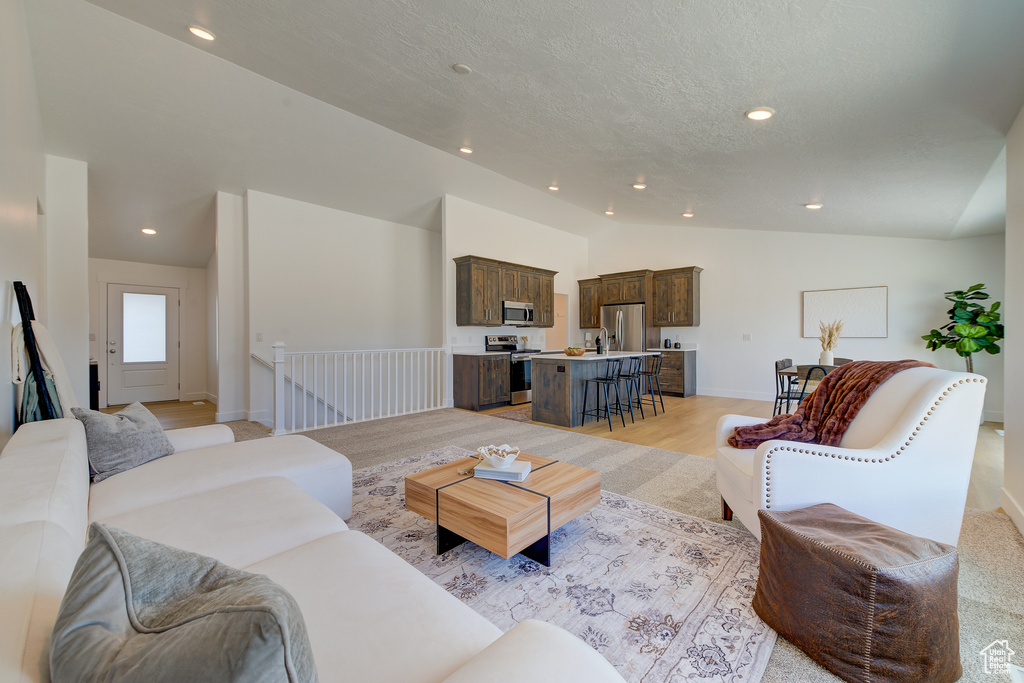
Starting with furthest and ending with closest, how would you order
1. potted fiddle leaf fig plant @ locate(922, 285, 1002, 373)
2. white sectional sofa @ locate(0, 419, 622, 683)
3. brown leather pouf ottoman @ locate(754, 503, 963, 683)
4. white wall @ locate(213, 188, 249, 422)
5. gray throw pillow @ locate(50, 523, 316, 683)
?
white wall @ locate(213, 188, 249, 422) < potted fiddle leaf fig plant @ locate(922, 285, 1002, 373) < brown leather pouf ottoman @ locate(754, 503, 963, 683) < white sectional sofa @ locate(0, 419, 622, 683) < gray throw pillow @ locate(50, 523, 316, 683)

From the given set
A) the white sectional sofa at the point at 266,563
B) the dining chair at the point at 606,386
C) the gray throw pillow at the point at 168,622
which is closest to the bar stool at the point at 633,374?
the dining chair at the point at 606,386

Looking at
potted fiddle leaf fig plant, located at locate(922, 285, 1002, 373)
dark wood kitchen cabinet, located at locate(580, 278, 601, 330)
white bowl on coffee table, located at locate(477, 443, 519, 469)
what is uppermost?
dark wood kitchen cabinet, located at locate(580, 278, 601, 330)

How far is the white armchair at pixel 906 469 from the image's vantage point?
1.79 meters

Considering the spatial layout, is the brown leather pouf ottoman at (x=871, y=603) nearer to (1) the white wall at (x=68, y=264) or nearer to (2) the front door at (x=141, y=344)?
(1) the white wall at (x=68, y=264)

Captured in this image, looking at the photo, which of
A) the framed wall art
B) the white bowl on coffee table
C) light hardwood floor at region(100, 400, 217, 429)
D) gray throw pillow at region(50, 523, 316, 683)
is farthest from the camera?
the framed wall art

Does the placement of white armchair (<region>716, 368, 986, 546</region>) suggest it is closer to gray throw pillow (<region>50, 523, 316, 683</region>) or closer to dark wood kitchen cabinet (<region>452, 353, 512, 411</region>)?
gray throw pillow (<region>50, 523, 316, 683</region>)

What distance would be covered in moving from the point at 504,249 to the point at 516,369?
2.11m

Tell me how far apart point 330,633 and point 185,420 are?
21.4 ft

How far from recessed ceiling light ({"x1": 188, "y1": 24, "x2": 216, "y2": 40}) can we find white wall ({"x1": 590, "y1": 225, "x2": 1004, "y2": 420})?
6777 millimetres

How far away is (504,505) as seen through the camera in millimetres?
1955

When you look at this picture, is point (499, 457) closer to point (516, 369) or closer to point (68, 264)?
point (516, 369)

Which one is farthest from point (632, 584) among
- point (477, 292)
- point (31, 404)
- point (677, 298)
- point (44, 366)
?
point (677, 298)

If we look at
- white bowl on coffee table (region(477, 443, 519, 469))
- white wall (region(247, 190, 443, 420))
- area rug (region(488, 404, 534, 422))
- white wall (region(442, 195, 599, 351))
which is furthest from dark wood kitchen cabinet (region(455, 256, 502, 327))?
white bowl on coffee table (region(477, 443, 519, 469))

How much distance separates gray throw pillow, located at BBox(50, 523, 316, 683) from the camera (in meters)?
0.47
